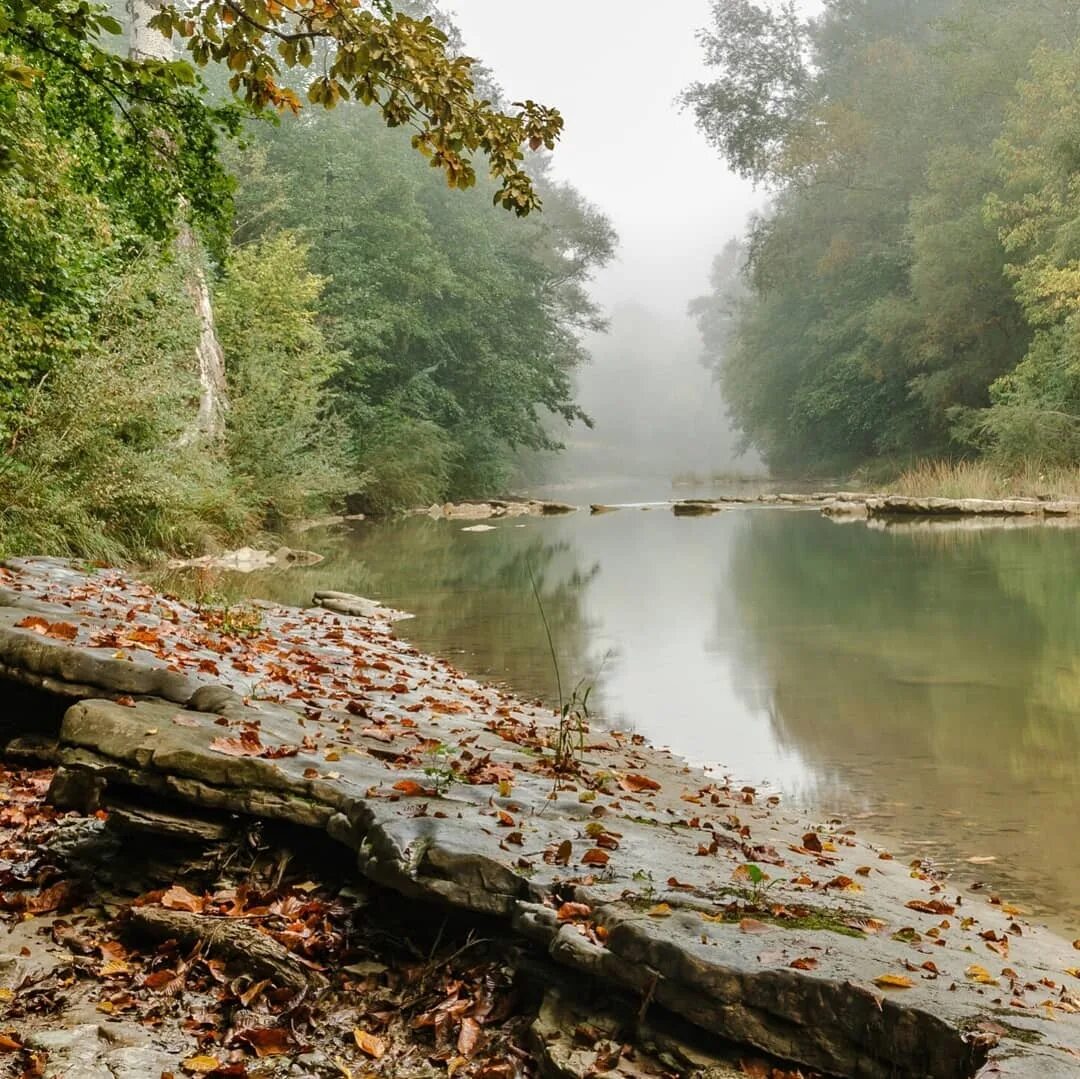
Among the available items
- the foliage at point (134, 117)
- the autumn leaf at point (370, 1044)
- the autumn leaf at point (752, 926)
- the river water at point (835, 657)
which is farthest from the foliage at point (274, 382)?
the autumn leaf at point (752, 926)

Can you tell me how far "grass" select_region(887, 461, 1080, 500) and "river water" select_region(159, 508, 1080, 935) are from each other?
5.17 metres

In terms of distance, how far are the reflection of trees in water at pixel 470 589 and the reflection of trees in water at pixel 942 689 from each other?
1972 mm

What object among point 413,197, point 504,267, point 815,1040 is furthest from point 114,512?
point 504,267

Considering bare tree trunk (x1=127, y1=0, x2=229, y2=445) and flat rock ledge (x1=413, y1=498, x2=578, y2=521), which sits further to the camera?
flat rock ledge (x1=413, y1=498, x2=578, y2=521)

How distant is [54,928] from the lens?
3.72 m

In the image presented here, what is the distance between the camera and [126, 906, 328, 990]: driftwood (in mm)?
3383

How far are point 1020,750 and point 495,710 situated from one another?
3.18 meters

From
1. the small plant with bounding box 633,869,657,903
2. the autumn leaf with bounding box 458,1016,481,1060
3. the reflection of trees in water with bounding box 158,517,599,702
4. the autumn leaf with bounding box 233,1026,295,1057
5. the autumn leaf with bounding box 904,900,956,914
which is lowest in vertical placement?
the reflection of trees in water with bounding box 158,517,599,702

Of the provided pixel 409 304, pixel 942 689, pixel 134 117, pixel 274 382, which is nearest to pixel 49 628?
pixel 134 117

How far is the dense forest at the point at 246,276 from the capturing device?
4.64 metres

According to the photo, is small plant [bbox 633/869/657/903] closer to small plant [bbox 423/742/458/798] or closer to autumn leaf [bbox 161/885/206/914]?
small plant [bbox 423/742/458/798]

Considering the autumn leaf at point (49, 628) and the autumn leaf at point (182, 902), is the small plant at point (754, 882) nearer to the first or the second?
the autumn leaf at point (182, 902)

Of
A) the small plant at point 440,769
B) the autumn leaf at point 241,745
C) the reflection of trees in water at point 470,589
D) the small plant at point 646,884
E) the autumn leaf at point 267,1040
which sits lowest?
the reflection of trees in water at point 470,589

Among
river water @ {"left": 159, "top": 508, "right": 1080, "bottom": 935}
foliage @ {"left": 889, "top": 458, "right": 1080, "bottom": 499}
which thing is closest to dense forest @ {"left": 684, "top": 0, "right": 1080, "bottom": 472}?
foliage @ {"left": 889, "top": 458, "right": 1080, "bottom": 499}
